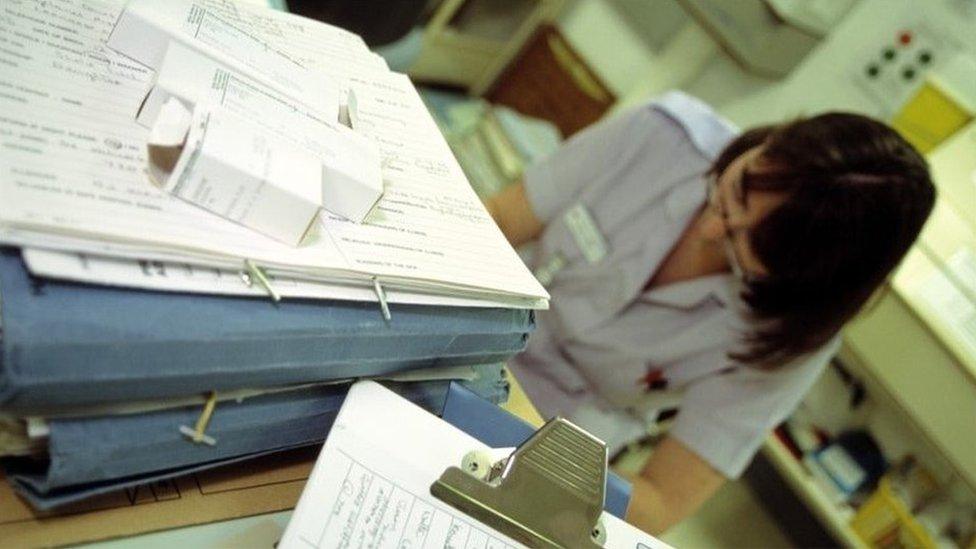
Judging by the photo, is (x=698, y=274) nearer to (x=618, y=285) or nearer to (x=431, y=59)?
(x=618, y=285)

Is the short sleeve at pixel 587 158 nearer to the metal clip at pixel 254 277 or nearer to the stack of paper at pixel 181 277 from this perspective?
the stack of paper at pixel 181 277

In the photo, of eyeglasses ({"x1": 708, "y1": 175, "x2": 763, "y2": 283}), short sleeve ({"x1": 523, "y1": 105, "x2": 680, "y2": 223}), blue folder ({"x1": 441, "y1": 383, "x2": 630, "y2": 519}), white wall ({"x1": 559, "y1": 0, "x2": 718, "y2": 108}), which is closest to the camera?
blue folder ({"x1": 441, "y1": 383, "x2": 630, "y2": 519})

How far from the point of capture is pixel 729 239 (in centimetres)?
83

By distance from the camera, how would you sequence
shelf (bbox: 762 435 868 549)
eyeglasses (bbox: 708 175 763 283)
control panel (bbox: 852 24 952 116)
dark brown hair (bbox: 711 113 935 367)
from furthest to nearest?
1. control panel (bbox: 852 24 952 116)
2. shelf (bbox: 762 435 868 549)
3. eyeglasses (bbox: 708 175 763 283)
4. dark brown hair (bbox: 711 113 935 367)

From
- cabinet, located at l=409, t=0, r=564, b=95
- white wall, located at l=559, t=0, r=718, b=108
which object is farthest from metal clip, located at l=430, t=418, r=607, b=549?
cabinet, located at l=409, t=0, r=564, b=95

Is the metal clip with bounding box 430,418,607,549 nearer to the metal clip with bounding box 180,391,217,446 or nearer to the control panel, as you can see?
the metal clip with bounding box 180,391,217,446

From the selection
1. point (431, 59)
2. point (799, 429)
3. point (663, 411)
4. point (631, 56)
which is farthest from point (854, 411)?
point (431, 59)

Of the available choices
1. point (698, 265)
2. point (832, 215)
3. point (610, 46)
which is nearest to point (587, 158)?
point (698, 265)

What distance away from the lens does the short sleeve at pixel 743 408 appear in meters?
0.87

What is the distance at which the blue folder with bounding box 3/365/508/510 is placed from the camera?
30 cm

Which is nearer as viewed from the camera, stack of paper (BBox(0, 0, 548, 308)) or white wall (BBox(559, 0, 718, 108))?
stack of paper (BBox(0, 0, 548, 308))

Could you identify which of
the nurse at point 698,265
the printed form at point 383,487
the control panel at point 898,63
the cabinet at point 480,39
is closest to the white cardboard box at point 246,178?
the printed form at point 383,487

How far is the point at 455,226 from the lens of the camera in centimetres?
43

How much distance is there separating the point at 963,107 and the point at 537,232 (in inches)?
40.9
